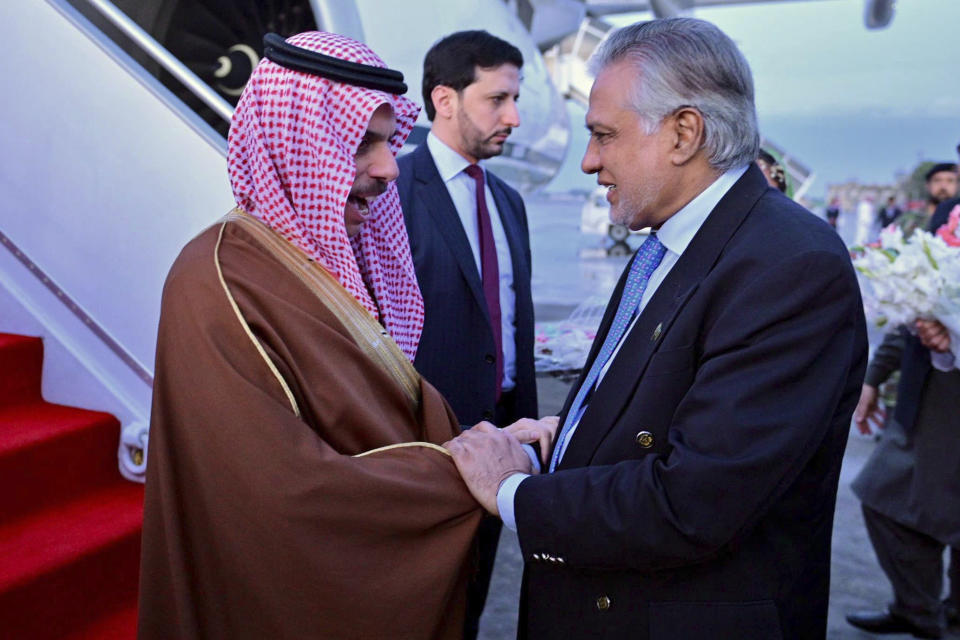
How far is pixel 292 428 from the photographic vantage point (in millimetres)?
1412

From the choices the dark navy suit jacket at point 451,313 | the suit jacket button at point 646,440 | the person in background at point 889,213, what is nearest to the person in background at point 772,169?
the dark navy suit jacket at point 451,313

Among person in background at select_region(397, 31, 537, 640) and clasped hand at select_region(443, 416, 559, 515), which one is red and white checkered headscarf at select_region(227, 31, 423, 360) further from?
person in background at select_region(397, 31, 537, 640)

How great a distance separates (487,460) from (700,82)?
758 mm

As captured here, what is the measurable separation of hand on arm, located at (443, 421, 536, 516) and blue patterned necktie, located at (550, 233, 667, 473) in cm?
8

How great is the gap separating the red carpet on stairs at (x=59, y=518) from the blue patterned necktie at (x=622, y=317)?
132 cm

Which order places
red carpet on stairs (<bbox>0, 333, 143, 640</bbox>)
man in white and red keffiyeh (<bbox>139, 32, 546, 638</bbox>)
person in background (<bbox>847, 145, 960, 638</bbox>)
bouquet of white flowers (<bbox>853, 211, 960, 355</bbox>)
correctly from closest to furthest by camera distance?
man in white and red keffiyeh (<bbox>139, 32, 546, 638</bbox>), red carpet on stairs (<bbox>0, 333, 143, 640</bbox>), bouquet of white flowers (<bbox>853, 211, 960, 355</bbox>), person in background (<bbox>847, 145, 960, 638</bbox>)

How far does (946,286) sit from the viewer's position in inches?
109

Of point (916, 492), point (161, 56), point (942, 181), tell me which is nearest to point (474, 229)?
point (161, 56)

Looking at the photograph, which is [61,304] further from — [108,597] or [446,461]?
[446,461]

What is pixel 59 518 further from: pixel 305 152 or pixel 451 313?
Answer: pixel 305 152

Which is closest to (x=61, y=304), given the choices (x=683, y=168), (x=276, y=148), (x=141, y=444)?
(x=141, y=444)

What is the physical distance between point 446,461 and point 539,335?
70.0 inches

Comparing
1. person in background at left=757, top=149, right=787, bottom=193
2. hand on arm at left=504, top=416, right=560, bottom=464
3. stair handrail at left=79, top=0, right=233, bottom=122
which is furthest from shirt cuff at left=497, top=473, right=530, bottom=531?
person in background at left=757, top=149, right=787, bottom=193

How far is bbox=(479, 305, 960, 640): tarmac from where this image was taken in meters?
3.45
